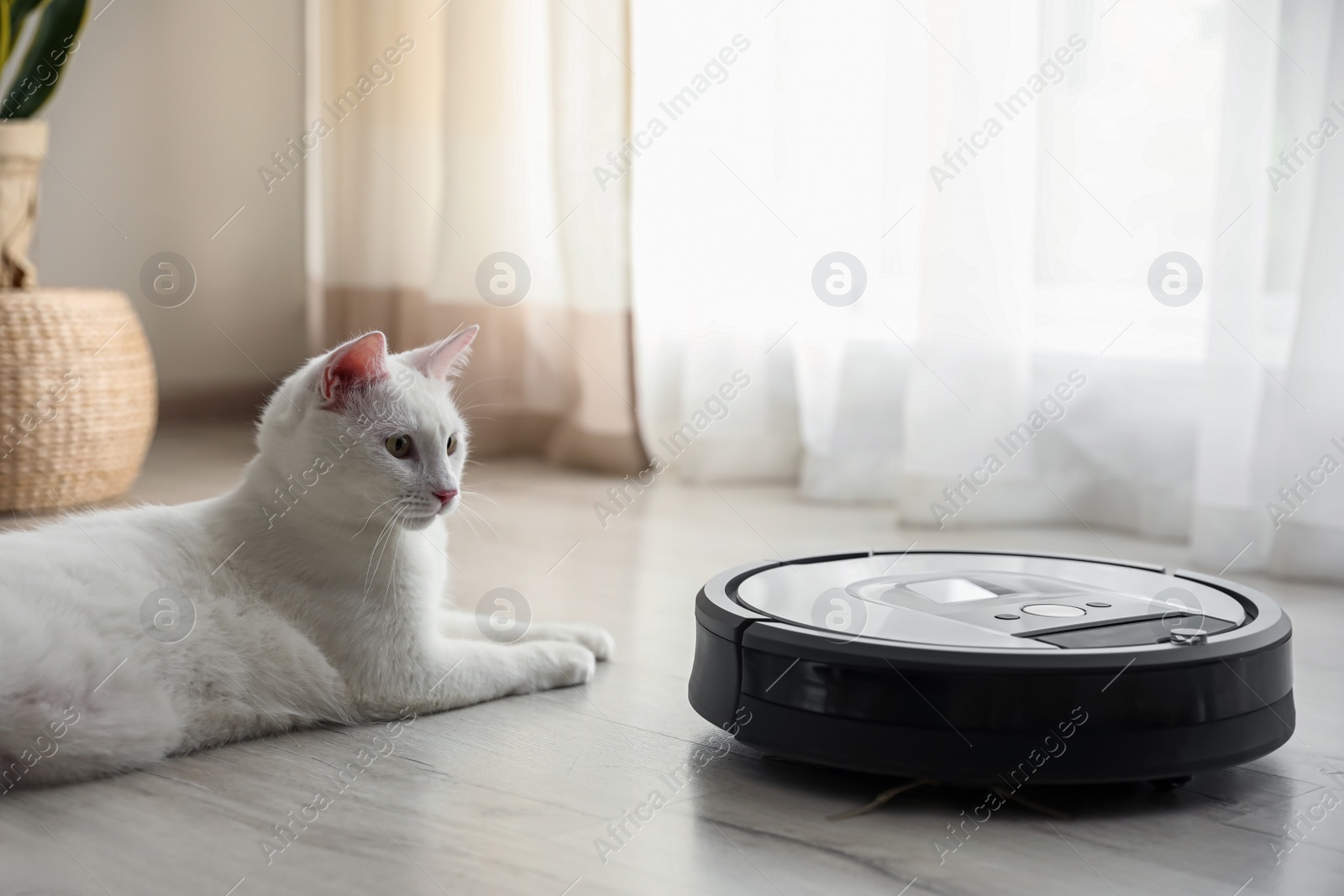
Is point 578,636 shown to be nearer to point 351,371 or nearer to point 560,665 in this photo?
point 560,665

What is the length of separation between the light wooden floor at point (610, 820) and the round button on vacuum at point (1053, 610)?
0.55 ft

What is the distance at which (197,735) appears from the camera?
1187mm

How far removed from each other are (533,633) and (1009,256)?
1180 millimetres

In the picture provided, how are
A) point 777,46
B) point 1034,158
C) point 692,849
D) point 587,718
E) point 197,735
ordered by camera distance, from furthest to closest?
point 777,46 → point 1034,158 → point 587,718 → point 197,735 → point 692,849

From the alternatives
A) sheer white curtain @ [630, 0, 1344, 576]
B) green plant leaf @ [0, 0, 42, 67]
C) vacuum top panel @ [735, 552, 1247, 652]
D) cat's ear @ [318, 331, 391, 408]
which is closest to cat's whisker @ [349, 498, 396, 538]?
cat's ear @ [318, 331, 391, 408]

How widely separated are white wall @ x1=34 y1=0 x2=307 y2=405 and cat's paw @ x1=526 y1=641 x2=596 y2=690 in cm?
246

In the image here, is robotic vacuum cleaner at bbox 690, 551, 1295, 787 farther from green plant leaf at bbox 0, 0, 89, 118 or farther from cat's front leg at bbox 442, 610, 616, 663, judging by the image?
green plant leaf at bbox 0, 0, 89, 118

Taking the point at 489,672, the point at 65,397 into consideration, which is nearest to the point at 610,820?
the point at 489,672

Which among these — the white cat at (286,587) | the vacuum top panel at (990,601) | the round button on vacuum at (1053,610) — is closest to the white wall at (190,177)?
the white cat at (286,587)

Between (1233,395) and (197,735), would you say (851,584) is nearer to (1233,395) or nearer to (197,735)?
(197,735)

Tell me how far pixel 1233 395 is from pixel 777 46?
1152 millimetres

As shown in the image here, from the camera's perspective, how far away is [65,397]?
2260mm

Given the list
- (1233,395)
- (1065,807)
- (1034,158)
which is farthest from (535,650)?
(1034,158)

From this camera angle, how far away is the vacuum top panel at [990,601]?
110cm
